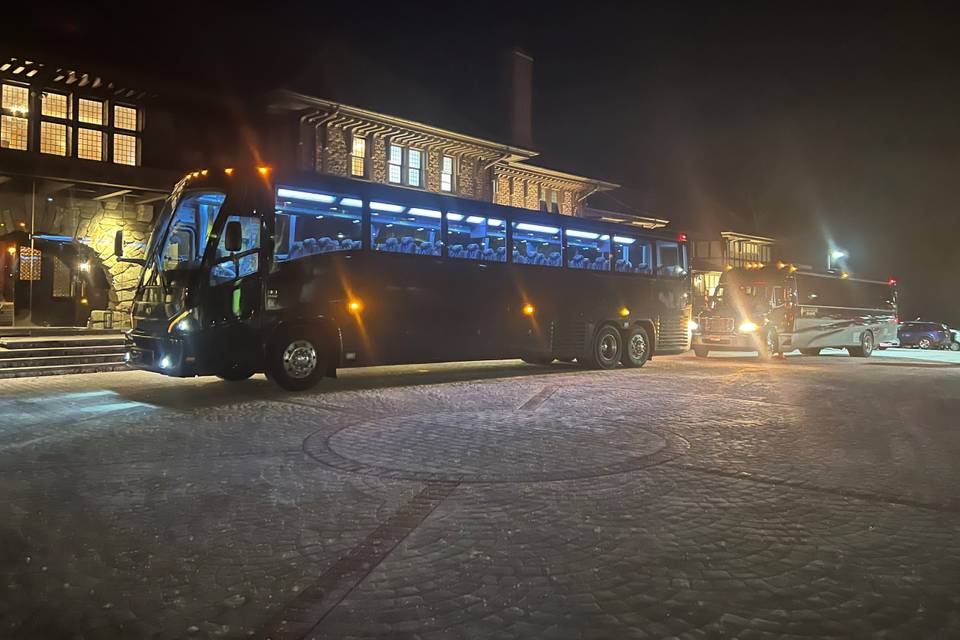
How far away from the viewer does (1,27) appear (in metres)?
16.6

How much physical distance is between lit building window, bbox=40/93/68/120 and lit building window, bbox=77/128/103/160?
0.59 metres

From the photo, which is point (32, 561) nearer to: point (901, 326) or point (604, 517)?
point (604, 517)

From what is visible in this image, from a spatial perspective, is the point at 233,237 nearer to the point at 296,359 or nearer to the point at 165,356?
the point at 165,356

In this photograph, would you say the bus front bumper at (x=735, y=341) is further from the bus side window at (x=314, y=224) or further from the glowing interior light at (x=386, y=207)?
the bus side window at (x=314, y=224)

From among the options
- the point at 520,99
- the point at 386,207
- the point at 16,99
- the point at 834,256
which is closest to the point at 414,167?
the point at 520,99

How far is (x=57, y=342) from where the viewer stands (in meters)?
15.1

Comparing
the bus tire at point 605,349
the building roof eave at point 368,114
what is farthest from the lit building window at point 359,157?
the bus tire at point 605,349

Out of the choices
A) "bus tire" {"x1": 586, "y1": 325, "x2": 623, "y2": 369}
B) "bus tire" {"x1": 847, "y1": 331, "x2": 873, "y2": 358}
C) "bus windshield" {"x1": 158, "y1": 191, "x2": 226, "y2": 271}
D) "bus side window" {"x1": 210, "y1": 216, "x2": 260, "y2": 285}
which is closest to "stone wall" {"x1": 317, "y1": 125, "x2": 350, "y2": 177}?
"bus tire" {"x1": 586, "y1": 325, "x2": 623, "y2": 369}

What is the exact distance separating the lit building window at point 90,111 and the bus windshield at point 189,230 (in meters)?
9.99

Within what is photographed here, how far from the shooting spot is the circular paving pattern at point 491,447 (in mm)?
6008

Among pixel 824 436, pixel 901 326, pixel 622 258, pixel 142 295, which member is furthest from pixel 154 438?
pixel 901 326

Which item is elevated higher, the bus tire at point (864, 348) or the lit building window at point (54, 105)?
the lit building window at point (54, 105)

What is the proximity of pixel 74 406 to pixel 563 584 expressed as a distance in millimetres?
8799

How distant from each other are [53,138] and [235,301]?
11.1 meters
